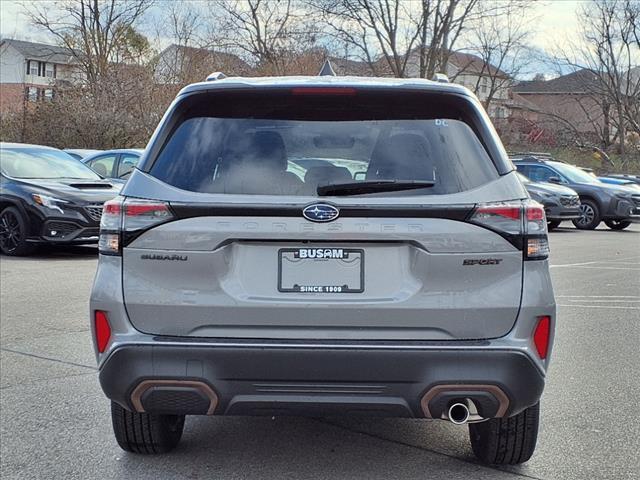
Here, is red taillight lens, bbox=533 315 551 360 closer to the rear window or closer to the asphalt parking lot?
the rear window

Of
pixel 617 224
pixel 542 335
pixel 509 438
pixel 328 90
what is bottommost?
pixel 617 224

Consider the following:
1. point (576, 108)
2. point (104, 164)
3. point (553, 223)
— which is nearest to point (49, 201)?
point (104, 164)

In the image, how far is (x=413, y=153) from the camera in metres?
3.67

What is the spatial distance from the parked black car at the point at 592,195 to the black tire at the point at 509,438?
59.9 ft

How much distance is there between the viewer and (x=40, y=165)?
44.9ft

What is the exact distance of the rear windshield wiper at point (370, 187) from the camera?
139 inches

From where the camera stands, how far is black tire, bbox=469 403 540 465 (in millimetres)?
4055

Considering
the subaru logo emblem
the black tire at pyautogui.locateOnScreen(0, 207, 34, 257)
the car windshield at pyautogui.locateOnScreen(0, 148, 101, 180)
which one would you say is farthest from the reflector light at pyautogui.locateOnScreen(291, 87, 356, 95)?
the car windshield at pyautogui.locateOnScreen(0, 148, 101, 180)

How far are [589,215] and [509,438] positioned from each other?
63.0 ft

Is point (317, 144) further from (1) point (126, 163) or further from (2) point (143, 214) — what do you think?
(1) point (126, 163)

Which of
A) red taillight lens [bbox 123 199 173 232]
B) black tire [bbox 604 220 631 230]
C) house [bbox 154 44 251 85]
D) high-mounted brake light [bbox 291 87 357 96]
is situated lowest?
black tire [bbox 604 220 631 230]

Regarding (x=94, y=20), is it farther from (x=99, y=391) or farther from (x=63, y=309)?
(x=99, y=391)

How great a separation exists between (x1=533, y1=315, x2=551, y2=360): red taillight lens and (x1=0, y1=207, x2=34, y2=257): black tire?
33.6ft

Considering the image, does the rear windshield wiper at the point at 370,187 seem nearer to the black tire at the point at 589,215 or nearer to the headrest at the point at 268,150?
the headrest at the point at 268,150
